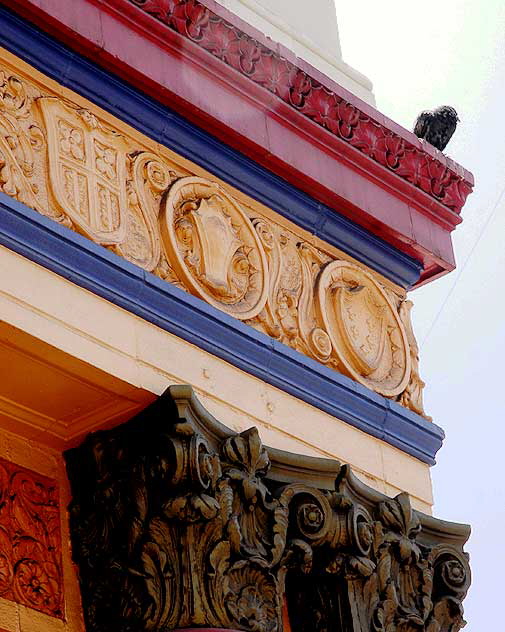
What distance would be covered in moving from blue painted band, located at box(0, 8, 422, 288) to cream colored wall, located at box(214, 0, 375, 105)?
0.79 meters

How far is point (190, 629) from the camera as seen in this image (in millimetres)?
5574

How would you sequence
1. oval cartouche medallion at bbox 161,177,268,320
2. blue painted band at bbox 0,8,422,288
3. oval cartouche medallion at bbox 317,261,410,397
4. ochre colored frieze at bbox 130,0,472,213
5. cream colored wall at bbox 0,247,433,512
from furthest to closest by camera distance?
oval cartouche medallion at bbox 317,261,410,397 < ochre colored frieze at bbox 130,0,472,213 < oval cartouche medallion at bbox 161,177,268,320 < blue painted band at bbox 0,8,422,288 < cream colored wall at bbox 0,247,433,512

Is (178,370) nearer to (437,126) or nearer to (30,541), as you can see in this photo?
(30,541)

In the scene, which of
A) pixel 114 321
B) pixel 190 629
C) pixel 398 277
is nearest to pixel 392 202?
pixel 398 277

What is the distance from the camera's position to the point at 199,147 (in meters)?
6.54

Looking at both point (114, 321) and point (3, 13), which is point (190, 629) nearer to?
point (114, 321)

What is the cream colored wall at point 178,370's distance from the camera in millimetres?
5605

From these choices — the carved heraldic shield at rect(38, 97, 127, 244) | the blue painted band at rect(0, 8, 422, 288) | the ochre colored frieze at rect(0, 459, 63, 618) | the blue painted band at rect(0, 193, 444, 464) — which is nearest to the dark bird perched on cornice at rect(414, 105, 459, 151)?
the blue painted band at rect(0, 8, 422, 288)

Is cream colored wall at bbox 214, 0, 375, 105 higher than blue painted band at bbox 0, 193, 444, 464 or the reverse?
higher

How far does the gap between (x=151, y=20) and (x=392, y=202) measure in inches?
53.1

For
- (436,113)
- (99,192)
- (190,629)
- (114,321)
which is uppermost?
(436,113)

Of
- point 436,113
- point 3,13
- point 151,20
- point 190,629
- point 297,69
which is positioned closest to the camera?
point 190,629

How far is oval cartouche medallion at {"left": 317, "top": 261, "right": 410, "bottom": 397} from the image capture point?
6848 mm

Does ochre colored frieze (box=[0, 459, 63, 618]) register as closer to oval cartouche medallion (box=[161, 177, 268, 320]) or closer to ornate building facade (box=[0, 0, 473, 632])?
ornate building facade (box=[0, 0, 473, 632])
